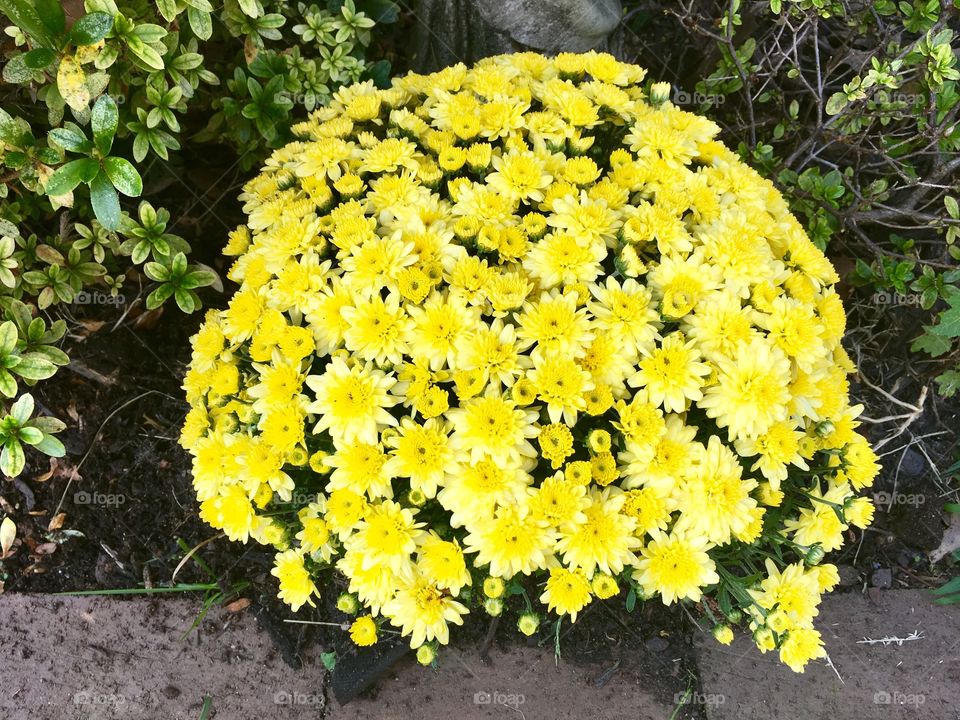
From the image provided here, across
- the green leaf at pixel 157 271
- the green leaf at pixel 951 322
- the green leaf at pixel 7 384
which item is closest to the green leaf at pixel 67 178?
the green leaf at pixel 157 271

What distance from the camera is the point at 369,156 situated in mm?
1740

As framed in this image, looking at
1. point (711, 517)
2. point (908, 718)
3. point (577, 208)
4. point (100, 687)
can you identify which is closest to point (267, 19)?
point (577, 208)

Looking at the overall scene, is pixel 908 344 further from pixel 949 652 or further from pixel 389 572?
pixel 389 572

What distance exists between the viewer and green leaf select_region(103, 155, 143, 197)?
169 cm

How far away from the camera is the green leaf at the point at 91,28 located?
5.24ft

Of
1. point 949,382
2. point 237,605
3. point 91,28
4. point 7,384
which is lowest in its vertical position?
point 237,605

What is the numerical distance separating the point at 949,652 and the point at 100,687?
2.82 m
